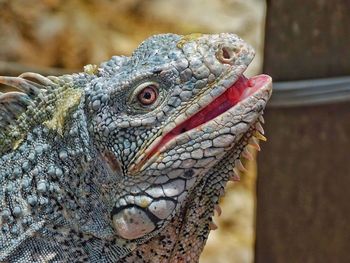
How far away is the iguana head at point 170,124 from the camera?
8.40ft

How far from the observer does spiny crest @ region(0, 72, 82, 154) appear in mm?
2795

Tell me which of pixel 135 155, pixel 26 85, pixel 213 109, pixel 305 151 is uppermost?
pixel 305 151

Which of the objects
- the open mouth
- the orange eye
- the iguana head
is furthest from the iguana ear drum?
the orange eye

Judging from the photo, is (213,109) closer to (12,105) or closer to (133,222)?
(133,222)

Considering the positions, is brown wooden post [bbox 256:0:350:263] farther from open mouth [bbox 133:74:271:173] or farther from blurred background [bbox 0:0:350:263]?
open mouth [bbox 133:74:271:173]

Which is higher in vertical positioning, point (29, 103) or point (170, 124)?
point (29, 103)

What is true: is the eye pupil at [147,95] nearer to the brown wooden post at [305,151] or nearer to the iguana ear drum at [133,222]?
the iguana ear drum at [133,222]

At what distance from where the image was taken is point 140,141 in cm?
260

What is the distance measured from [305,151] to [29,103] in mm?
2280

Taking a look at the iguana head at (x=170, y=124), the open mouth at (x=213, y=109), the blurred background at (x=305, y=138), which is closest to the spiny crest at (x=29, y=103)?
the iguana head at (x=170, y=124)

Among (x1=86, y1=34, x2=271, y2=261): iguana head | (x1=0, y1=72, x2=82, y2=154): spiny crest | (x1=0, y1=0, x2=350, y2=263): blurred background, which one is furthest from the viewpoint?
(x1=0, y1=0, x2=350, y2=263): blurred background

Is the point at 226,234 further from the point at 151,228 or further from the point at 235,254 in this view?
the point at 151,228

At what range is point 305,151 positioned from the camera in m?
4.78

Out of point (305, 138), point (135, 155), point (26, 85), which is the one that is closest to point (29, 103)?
point (26, 85)
